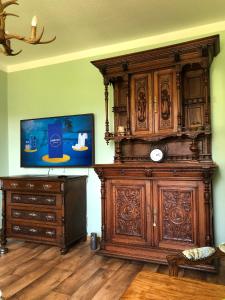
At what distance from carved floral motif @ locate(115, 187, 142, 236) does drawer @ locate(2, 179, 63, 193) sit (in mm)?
755

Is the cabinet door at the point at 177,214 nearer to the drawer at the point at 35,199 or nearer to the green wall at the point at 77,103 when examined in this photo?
the green wall at the point at 77,103

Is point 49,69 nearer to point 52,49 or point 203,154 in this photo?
point 52,49

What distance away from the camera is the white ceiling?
2.61 metres

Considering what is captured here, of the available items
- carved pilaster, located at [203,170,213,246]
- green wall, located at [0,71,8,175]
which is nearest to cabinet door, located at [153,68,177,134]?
carved pilaster, located at [203,170,213,246]

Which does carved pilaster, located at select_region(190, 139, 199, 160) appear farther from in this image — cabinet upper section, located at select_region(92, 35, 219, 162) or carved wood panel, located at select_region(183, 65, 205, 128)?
carved wood panel, located at select_region(183, 65, 205, 128)

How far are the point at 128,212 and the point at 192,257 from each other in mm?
1372

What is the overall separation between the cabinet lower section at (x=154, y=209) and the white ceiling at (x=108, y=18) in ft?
5.53

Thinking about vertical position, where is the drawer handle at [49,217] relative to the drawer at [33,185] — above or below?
below

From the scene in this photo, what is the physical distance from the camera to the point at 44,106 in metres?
4.01

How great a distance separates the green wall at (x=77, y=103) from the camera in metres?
2.97

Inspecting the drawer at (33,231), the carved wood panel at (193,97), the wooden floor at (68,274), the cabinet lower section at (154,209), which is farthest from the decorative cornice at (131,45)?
the wooden floor at (68,274)

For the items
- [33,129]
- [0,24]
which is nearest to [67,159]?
[33,129]

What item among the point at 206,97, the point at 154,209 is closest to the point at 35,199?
the point at 154,209

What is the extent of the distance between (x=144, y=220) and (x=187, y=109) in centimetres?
143
